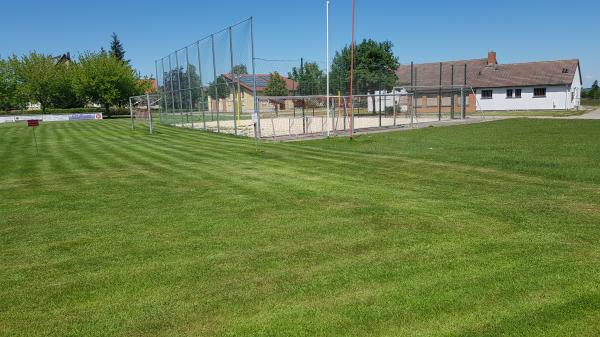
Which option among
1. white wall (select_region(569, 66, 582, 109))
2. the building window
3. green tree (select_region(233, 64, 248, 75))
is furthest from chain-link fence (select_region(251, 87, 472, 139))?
white wall (select_region(569, 66, 582, 109))

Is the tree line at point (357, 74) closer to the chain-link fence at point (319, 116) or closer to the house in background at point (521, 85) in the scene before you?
the chain-link fence at point (319, 116)

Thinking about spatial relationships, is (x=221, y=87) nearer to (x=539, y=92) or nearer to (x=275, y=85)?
(x=275, y=85)

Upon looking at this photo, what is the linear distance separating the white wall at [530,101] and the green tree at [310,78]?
79.3 feet

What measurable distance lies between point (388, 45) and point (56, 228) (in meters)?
56.2

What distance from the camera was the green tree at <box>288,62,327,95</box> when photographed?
3082 centimetres

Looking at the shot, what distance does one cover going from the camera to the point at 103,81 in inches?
2387

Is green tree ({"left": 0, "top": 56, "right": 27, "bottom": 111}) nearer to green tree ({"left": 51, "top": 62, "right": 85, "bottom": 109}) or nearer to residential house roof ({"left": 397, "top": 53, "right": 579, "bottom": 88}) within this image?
green tree ({"left": 51, "top": 62, "right": 85, "bottom": 109})

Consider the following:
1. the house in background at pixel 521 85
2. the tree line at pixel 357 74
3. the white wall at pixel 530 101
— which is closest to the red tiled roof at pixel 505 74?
the house in background at pixel 521 85

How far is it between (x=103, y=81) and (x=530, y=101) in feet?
172

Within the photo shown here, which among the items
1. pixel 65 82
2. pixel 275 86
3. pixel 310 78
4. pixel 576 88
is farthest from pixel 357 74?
pixel 65 82

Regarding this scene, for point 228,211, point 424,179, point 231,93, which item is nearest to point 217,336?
point 228,211

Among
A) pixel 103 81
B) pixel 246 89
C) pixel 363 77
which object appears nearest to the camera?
pixel 246 89

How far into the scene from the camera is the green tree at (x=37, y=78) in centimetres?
6225

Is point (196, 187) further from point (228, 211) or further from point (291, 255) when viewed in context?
point (291, 255)
